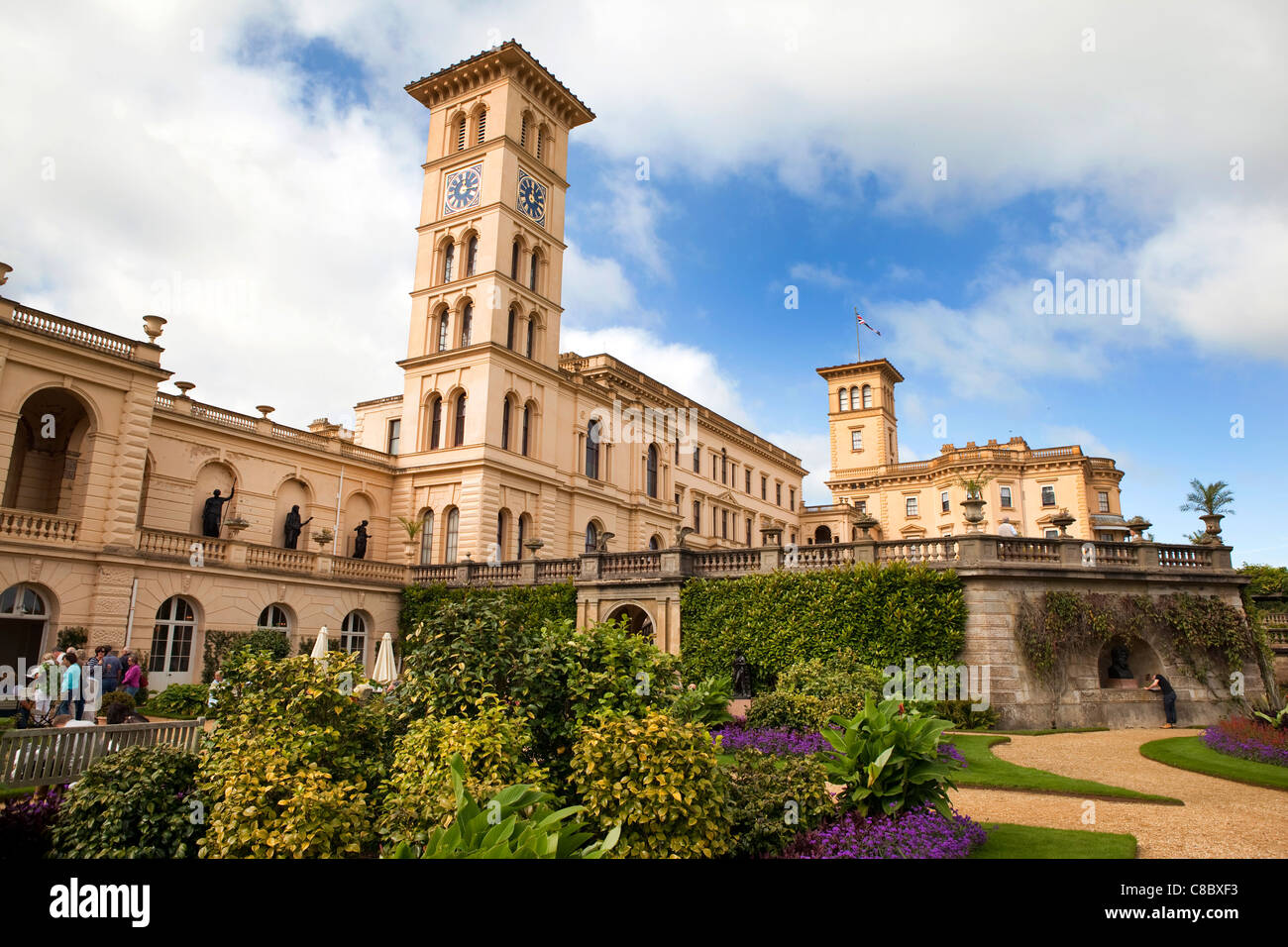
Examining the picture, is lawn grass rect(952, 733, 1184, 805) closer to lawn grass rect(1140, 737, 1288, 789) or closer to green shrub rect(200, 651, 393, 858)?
lawn grass rect(1140, 737, 1288, 789)

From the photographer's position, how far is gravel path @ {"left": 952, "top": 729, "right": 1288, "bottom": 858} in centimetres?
945

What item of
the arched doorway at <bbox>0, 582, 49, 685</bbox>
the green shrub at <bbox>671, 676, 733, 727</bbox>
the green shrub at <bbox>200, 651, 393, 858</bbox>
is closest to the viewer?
the green shrub at <bbox>200, 651, 393, 858</bbox>

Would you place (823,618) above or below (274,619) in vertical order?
above

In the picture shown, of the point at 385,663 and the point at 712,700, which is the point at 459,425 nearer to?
the point at 385,663

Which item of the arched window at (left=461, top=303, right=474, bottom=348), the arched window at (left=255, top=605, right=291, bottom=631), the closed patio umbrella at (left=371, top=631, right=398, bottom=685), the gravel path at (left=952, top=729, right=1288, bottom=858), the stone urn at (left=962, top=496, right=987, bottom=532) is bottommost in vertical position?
the gravel path at (left=952, top=729, right=1288, bottom=858)

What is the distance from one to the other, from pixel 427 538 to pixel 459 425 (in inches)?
212

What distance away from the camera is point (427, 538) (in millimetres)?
36031

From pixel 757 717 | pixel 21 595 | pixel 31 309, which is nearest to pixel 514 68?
pixel 31 309

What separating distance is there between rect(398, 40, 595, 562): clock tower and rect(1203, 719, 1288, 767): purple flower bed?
1008 inches

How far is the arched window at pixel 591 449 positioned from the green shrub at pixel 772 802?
32.9 meters

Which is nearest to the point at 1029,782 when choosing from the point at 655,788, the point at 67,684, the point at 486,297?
the point at 655,788

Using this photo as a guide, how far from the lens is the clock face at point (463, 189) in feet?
128

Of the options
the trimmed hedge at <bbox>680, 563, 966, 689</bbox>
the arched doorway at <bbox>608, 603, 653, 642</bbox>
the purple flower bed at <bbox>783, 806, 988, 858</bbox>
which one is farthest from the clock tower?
the purple flower bed at <bbox>783, 806, 988, 858</bbox>
